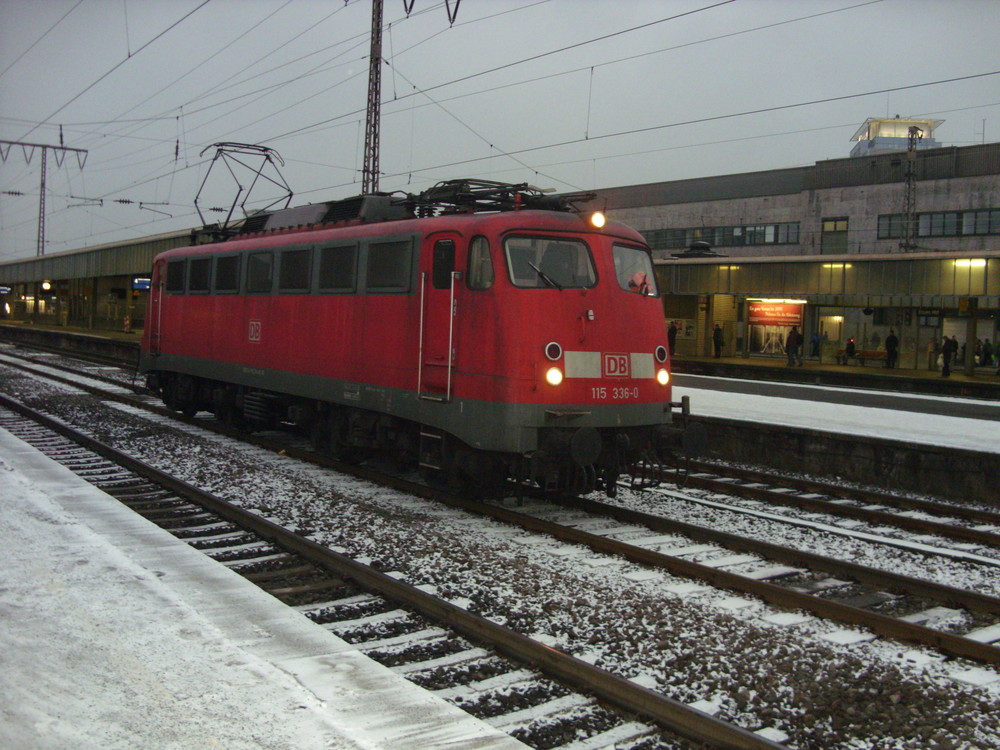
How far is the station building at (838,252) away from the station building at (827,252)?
6 centimetres

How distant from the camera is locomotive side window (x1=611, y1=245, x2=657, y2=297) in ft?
31.3

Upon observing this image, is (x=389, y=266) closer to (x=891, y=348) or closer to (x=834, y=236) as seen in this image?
(x=891, y=348)

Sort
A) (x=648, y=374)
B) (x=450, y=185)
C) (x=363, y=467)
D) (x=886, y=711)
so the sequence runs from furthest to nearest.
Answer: (x=363, y=467) < (x=450, y=185) < (x=648, y=374) < (x=886, y=711)

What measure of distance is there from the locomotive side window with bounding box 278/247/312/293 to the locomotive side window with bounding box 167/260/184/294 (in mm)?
4530

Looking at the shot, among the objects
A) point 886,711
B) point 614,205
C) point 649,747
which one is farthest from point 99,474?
point 614,205

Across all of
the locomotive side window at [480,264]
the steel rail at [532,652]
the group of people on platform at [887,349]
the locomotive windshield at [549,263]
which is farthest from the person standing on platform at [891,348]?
the steel rail at [532,652]

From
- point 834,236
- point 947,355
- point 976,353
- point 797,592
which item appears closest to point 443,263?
point 797,592

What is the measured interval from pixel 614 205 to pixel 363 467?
47.2 metres

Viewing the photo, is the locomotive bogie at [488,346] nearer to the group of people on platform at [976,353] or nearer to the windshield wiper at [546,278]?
the windshield wiper at [546,278]

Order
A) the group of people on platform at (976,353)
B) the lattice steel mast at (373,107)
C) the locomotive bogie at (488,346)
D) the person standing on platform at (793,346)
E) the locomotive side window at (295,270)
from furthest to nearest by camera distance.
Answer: the person standing on platform at (793,346)
the group of people on platform at (976,353)
the lattice steel mast at (373,107)
the locomotive side window at (295,270)
the locomotive bogie at (488,346)

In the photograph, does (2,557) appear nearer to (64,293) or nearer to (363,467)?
(363,467)

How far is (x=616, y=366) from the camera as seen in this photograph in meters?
9.17

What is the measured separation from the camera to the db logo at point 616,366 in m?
9.09

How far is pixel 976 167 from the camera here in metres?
40.4
